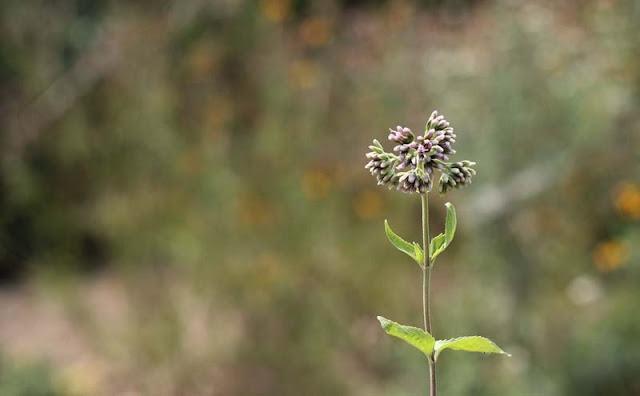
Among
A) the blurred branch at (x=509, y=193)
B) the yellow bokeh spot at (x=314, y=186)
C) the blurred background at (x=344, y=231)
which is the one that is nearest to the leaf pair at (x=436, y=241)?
the blurred background at (x=344, y=231)

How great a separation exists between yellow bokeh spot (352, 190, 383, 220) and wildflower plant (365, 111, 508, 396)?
140 inches

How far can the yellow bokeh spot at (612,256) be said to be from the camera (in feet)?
11.1

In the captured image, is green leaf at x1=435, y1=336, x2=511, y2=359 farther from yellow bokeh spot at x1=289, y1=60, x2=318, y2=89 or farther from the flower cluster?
yellow bokeh spot at x1=289, y1=60, x2=318, y2=89

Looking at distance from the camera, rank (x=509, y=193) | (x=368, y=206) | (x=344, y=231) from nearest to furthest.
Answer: (x=509, y=193), (x=344, y=231), (x=368, y=206)

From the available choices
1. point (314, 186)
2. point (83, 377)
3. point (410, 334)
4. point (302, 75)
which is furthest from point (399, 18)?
point (410, 334)

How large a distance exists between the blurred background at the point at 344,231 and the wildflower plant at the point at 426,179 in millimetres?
→ 2161

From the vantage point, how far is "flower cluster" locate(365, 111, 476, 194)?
2.22 feet

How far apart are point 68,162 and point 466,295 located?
353cm

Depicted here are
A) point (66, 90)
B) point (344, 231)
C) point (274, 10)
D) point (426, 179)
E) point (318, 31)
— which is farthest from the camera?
point (66, 90)

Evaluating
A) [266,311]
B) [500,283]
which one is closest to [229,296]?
[266,311]

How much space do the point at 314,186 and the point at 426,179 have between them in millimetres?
3429

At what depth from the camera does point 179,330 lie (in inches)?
153

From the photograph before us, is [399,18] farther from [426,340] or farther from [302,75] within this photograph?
[426,340]

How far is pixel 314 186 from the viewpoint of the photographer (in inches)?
161
